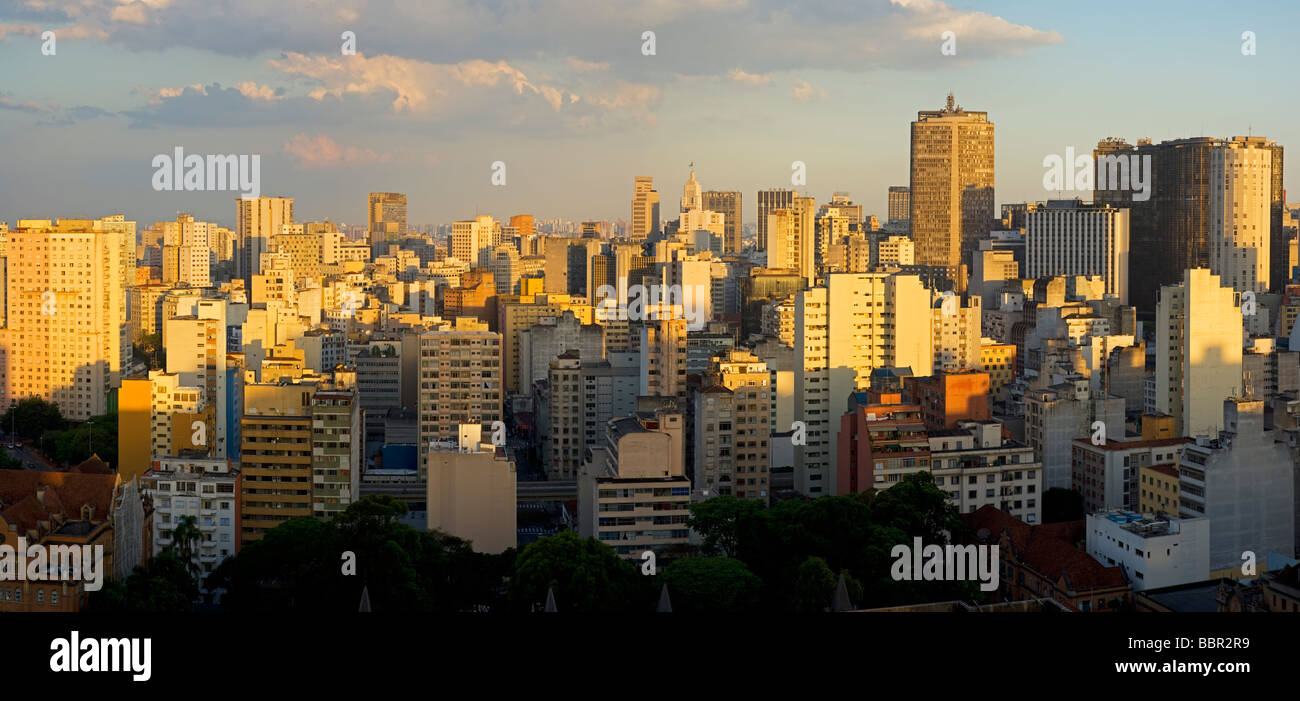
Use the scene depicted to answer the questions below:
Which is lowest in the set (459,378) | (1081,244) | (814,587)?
(814,587)

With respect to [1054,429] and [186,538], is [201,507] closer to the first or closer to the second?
[186,538]

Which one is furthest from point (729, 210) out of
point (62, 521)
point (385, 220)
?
point (62, 521)

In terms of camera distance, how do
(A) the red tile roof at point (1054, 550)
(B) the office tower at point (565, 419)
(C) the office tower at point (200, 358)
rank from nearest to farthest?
(A) the red tile roof at point (1054, 550)
(C) the office tower at point (200, 358)
(B) the office tower at point (565, 419)

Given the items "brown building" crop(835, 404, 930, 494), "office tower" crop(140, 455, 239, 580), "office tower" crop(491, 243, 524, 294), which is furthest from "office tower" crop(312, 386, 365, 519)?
"office tower" crop(491, 243, 524, 294)

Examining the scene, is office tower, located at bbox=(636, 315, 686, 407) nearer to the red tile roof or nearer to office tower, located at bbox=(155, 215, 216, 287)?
the red tile roof

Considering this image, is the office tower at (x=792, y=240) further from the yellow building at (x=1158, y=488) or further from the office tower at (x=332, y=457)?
the office tower at (x=332, y=457)

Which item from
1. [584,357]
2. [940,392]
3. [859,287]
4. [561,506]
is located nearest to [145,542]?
[561,506]

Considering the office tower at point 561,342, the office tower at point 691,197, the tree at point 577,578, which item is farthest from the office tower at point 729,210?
the tree at point 577,578
